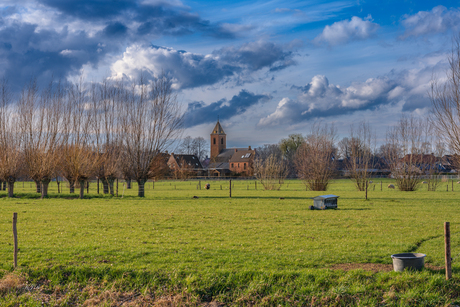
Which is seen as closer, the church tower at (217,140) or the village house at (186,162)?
the village house at (186,162)

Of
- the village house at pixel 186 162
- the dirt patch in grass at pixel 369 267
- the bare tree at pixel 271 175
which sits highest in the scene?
the village house at pixel 186 162

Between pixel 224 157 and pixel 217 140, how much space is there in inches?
413

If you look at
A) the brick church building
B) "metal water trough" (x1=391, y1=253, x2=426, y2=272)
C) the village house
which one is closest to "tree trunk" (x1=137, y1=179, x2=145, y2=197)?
"metal water trough" (x1=391, y1=253, x2=426, y2=272)

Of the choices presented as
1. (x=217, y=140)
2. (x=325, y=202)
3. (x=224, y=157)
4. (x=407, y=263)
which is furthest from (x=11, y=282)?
(x=217, y=140)

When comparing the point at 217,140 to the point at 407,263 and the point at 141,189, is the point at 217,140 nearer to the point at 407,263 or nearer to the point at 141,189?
the point at 141,189

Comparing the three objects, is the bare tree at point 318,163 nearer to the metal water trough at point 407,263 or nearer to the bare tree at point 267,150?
the metal water trough at point 407,263

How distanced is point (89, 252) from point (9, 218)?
912 cm

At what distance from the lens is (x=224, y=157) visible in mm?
114688

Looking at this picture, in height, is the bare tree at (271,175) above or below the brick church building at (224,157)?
below

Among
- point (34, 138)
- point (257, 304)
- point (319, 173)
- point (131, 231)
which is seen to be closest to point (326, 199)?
point (131, 231)

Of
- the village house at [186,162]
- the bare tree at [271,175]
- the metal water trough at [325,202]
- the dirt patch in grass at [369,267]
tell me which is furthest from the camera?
the village house at [186,162]

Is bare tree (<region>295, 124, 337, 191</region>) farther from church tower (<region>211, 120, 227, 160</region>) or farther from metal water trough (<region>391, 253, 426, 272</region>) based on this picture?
church tower (<region>211, 120, 227, 160</region>)

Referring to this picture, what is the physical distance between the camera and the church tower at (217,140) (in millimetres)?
122062

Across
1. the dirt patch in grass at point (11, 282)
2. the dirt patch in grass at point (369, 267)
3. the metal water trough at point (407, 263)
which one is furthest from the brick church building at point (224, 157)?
the dirt patch in grass at point (11, 282)
